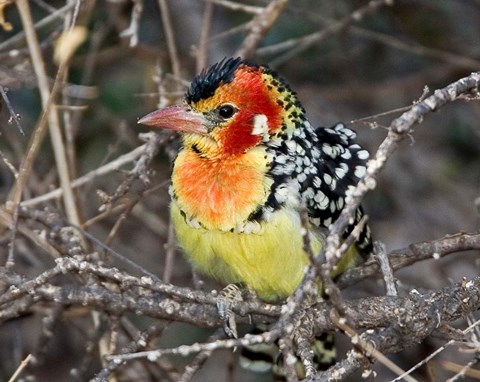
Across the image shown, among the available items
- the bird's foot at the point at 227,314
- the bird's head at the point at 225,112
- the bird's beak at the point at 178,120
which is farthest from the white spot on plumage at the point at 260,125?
the bird's foot at the point at 227,314

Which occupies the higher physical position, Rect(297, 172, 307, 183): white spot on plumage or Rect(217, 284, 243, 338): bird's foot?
Rect(297, 172, 307, 183): white spot on plumage

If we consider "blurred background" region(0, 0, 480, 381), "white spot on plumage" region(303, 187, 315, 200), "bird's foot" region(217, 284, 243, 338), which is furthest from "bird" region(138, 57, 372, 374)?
"blurred background" region(0, 0, 480, 381)

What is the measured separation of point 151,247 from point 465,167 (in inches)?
50.8

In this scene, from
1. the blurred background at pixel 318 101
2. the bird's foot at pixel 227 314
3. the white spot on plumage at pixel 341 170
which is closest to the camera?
the bird's foot at pixel 227 314

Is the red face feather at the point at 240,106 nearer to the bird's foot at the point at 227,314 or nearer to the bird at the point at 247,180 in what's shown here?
the bird at the point at 247,180

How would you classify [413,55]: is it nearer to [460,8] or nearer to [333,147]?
[460,8]

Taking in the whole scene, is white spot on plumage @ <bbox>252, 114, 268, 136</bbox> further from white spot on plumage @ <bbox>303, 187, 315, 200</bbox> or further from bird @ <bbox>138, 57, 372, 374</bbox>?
white spot on plumage @ <bbox>303, 187, 315, 200</bbox>

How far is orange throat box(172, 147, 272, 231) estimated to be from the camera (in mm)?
2230

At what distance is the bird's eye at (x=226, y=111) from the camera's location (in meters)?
2.34

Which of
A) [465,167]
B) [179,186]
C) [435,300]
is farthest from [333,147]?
[465,167]

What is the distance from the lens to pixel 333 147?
255cm

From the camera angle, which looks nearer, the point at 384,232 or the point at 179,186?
the point at 179,186

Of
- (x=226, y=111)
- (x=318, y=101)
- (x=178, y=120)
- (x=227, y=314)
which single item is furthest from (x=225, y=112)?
(x=318, y=101)

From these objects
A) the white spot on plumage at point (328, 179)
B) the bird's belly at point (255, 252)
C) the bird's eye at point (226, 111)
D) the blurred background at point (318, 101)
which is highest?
the blurred background at point (318, 101)
